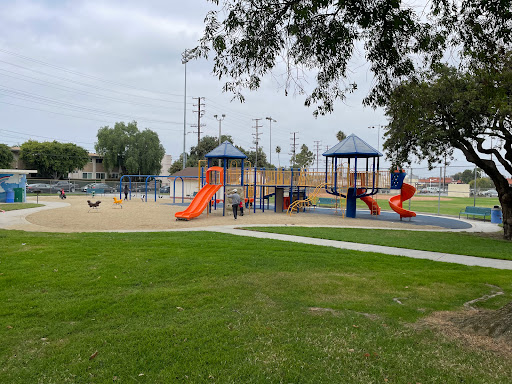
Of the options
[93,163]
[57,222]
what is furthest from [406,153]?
[93,163]

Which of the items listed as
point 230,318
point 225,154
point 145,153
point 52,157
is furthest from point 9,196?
point 145,153

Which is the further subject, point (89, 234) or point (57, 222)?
point (57, 222)

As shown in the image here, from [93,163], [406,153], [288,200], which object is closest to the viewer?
[406,153]

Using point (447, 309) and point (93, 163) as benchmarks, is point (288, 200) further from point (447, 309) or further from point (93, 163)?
point (93, 163)

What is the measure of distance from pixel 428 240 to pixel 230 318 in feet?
37.1

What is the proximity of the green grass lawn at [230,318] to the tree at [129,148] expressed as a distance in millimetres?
65327

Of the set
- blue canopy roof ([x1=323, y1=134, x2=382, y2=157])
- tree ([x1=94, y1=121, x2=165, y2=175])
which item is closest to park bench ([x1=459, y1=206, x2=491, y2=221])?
blue canopy roof ([x1=323, y1=134, x2=382, y2=157])

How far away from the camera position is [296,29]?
25.1ft

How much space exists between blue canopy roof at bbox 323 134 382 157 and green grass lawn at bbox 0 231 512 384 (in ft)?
52.3

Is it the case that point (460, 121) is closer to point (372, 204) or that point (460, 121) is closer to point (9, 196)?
point (372, 204)

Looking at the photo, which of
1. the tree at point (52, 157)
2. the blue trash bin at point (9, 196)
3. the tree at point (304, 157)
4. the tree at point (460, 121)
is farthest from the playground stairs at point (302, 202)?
the tree at point (304, 157)

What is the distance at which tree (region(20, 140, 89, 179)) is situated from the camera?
2584 inches

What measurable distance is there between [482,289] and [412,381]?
449cm

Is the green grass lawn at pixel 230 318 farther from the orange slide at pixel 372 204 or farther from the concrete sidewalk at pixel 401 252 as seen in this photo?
the orange slide at pixel 372 204
